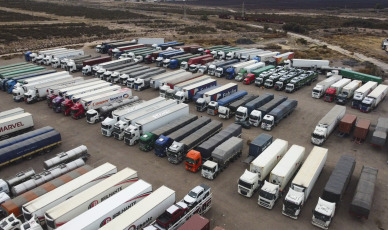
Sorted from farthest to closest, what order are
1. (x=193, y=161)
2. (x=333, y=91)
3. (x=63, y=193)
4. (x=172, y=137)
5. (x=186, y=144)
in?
1. (x=333, y=91)
2. (x=172, y=137)
3. (x=186, y=144)
4. (x=193, y=161)
5. (x=63, y=193)

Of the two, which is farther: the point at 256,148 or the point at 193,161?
the point at 256,148

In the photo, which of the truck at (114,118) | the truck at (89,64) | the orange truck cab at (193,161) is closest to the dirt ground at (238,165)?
the orange truck cab at (193,161)

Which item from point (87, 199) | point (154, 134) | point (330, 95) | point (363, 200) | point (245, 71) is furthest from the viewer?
point (245, 71)

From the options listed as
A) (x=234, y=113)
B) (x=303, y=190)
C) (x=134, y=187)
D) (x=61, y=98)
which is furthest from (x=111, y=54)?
(x=303, y=190)

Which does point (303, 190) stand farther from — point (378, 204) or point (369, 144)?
point (369, 144)

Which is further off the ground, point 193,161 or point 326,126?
point 326,126

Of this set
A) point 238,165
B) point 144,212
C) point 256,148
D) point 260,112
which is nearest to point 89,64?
point 260,112

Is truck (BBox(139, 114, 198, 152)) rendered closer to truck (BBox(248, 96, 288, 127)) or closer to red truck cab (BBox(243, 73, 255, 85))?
truck (BBox(248, 96, 288, 127))

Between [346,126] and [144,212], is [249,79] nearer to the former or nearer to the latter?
[346,126]
